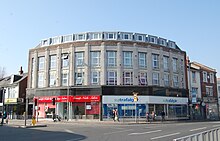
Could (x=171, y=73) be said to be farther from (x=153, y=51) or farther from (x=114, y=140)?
(x=114, y=140)

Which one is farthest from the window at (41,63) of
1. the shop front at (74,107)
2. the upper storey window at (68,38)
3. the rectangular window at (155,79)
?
the rectangular window at (155,79)

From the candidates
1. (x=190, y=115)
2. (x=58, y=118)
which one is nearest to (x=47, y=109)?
(x=58, y=118)

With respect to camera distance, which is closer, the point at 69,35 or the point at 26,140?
the point at 26,140

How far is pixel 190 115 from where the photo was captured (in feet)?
158

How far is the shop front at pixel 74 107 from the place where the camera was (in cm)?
4075

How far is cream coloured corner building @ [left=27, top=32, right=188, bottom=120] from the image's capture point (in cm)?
4109

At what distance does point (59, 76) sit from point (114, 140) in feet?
101

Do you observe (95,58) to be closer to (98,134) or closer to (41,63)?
(41,63)

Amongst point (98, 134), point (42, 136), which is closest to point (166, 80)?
point (98, 134)

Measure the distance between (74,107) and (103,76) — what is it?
Answer: 6751 millimetres

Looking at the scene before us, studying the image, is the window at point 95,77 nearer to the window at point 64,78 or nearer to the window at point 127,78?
the window at point 127,78

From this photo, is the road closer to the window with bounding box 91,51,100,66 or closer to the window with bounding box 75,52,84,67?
the window with bounding box 91,51,100,66

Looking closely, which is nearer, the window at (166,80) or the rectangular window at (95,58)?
the rectangular window at (95,58)

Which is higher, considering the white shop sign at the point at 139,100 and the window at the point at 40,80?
the window at the point at 40,80
